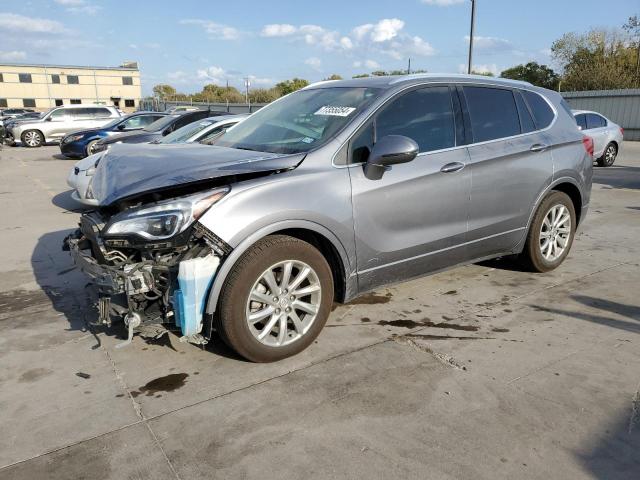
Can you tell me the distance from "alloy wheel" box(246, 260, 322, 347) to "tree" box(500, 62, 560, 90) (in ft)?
144

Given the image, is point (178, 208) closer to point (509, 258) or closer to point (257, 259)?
point (257, 259)

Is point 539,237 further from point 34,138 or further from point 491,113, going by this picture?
point 34,138

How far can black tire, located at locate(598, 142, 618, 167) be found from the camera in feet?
46.4

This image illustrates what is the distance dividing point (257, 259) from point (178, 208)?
0.56 meters

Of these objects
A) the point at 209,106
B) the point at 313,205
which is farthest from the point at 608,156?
the point at 209,106

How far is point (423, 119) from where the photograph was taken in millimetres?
4059

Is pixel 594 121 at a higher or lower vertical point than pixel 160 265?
higher

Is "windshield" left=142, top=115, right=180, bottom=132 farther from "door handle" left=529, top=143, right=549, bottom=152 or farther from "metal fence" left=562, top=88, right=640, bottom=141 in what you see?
"metal fence" left=562, top=88, right=640, bottom=141

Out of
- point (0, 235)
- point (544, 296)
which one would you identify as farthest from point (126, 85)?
point (544, 296)

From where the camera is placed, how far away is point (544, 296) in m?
4.63

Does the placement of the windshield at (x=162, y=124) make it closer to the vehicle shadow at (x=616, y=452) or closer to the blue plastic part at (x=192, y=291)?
the blue plastic part at (x=192, y=291)

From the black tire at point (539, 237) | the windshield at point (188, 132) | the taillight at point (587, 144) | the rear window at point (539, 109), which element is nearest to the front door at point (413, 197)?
the black tire at point (539, 237)

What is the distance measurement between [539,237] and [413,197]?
1.82 m

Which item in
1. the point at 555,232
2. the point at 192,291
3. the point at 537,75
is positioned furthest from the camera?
the point at 537,75
